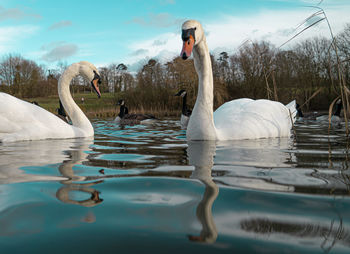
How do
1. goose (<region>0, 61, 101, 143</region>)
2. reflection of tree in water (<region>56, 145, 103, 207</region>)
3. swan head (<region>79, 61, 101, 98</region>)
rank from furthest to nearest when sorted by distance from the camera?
swan head (<region>79, 61, 101, 98</region>) < goose (<region>0, 61, 101, 143</region>) < reflection of tree in water (<region>56, 145, 103, 207</region>)

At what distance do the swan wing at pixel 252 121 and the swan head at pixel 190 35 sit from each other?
53.9 inches

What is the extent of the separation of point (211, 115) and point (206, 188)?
2.73m

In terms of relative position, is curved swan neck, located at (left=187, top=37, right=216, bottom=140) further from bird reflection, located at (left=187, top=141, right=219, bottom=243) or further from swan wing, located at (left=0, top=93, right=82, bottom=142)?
swan wing, located at (left=0, top=93, right=82, bottom=142)

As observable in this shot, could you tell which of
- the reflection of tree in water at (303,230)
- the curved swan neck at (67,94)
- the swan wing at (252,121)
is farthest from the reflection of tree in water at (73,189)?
the curved swan neck at (67,94)

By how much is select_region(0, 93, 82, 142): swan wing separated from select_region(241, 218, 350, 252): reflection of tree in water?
4666 mm

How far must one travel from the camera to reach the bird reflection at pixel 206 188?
1.23 m

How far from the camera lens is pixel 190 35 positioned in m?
3.94

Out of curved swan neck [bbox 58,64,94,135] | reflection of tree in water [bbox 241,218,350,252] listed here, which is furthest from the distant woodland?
reflection of tree in water [bbox 241,218,350,252]

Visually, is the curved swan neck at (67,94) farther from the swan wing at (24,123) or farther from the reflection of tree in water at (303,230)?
the reflection of tree in water at (303,230)

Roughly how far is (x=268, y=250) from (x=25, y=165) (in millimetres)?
2455

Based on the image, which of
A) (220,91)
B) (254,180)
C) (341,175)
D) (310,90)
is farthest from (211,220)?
(310,90)

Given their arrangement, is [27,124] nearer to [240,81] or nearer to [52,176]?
[52,176]

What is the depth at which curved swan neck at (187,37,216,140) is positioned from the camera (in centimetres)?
453

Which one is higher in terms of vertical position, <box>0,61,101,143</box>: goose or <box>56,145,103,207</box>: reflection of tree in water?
<box>0,61,101,143</box>: goose
